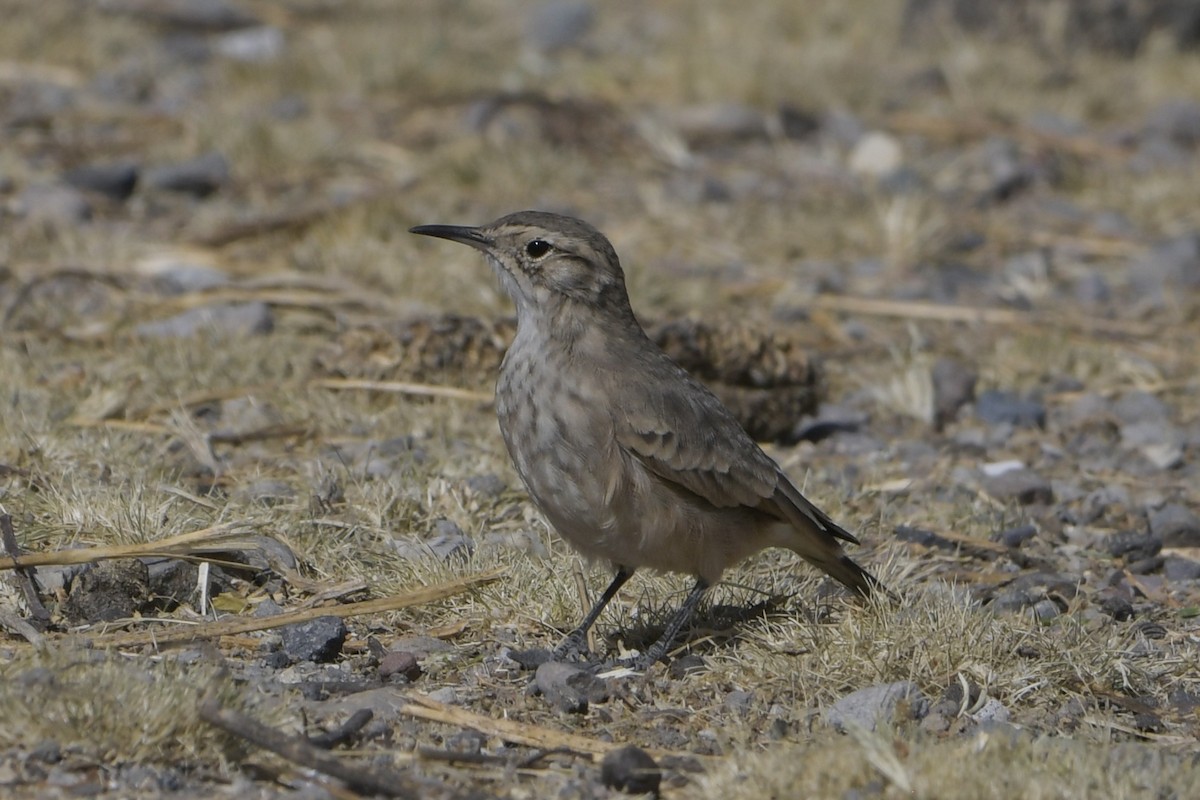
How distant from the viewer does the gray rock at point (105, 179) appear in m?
9.38

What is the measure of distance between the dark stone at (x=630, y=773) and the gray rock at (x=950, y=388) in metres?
3.86

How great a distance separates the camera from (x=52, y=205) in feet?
29.5

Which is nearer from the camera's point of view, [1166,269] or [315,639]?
[315,639]

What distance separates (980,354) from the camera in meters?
8.39

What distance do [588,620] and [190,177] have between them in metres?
5.50

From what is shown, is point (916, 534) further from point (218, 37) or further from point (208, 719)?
point (218, 37)

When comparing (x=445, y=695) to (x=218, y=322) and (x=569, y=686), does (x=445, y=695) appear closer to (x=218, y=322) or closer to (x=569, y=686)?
(x=569, y=686)

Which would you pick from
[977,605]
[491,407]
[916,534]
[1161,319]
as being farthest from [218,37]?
[977,605]

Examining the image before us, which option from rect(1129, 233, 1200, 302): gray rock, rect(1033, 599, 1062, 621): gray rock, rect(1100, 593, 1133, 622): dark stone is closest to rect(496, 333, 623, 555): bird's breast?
rect(1033, 599, 1062, 621): gray rock

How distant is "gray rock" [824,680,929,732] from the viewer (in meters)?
4.44

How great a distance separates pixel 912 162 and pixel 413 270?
4.33m

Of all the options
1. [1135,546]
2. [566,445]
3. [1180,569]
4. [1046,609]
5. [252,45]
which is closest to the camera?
[566,445]

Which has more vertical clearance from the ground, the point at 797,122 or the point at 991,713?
the point at 797,122

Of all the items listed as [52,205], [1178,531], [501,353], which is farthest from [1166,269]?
[52,205]
